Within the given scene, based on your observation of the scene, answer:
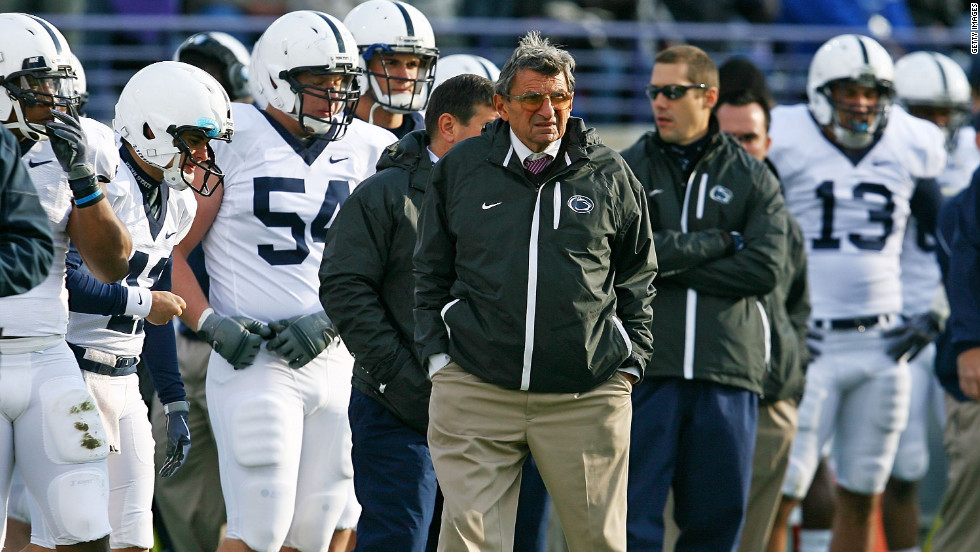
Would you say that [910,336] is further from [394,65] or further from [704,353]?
[394,65]

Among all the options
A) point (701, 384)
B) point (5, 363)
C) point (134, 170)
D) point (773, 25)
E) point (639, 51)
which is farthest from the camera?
point (773, 25)

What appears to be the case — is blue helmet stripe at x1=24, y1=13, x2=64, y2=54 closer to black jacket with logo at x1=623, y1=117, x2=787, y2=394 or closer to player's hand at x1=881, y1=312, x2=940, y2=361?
black jacket with logo at x1=623, y1=117, x2=787, y2=394

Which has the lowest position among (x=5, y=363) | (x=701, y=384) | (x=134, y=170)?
(x=701, y=384)

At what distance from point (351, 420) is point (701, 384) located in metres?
1.26

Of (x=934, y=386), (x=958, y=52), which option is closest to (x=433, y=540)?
(x=934, y=386)

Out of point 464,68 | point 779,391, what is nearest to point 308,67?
point 464,68

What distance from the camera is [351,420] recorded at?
465 cm

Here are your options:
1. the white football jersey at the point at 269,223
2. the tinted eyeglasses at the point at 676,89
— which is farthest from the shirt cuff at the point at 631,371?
the tinted eyeglasses at the point at 676,89

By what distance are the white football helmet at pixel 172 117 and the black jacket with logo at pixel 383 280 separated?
0.46 metres

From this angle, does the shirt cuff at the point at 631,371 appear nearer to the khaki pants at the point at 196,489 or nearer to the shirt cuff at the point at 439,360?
the shirt cuff at the point at 439,360

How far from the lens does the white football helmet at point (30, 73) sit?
13.6 feet

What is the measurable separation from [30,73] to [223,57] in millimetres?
2207

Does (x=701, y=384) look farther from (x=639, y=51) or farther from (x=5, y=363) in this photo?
(x=639, y=51)

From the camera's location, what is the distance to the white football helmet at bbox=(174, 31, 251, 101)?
6336mm
